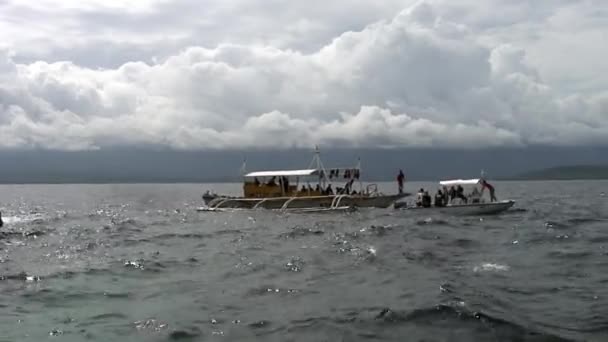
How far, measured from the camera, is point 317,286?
24438 mm

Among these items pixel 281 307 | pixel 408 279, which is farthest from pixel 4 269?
pixel 408 279

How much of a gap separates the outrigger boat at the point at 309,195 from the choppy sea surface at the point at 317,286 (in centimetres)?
2020

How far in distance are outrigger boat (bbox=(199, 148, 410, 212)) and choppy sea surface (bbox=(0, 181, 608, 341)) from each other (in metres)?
20.2

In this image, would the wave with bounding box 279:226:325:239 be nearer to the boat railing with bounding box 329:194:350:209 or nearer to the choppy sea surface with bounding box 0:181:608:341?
the choppy sea surface with bounding box 0:181:608:341

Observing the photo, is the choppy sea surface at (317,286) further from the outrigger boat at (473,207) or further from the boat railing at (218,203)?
the boat railing at (218,203)

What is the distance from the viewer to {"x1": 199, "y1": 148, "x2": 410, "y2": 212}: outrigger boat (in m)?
66.8

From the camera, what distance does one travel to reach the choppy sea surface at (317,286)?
17859 millimetres

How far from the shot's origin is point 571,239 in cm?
3800

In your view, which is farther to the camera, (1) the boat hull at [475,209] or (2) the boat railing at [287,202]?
(2) the boat railing at [287,202]

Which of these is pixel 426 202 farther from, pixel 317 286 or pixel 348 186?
pixel 317 286

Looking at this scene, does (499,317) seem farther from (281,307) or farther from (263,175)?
(263,175)

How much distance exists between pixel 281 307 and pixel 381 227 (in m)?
26.8

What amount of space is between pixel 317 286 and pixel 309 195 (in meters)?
44.5

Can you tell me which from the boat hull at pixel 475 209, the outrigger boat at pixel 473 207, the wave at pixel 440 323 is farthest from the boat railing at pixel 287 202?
the wave at pixel 440 323
